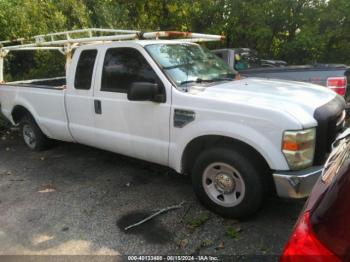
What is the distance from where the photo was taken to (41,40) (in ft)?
20.5

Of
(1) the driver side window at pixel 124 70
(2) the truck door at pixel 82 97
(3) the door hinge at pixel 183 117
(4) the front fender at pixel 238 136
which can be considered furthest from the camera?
(2) the truck door at pixel 82 97

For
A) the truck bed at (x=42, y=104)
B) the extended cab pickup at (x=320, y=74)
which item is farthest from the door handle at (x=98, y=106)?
the extended cab pickup at (x=320, y=74)

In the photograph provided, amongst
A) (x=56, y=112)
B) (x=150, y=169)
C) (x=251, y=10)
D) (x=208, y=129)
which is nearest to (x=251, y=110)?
(x=208, y=129)

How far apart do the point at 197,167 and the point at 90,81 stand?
6.59 feet

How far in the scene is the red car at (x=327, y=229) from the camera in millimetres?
1410

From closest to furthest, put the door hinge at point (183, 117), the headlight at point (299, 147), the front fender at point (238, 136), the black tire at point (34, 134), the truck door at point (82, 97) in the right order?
the headlight at point (299, 147)
the front fender at point (238, 136)
the door hinge at point (183, 117)
the truck door at point (82, 97)
the black tire at point (34, 134)

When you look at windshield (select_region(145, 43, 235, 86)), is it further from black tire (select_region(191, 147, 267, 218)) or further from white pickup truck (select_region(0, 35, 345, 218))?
black tire (select_region(191, 147, 267, 218))

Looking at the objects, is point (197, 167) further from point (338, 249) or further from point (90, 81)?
point (338, 249)

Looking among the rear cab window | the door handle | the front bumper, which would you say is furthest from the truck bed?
the front bumper

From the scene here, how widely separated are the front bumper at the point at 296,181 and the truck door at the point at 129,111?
137 cm

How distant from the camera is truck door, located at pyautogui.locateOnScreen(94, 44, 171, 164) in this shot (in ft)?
13.8

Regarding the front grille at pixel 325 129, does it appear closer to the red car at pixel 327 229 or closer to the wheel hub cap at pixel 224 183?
the wheel hub cap at pixel 224 183

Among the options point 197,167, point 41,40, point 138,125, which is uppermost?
point 41,40

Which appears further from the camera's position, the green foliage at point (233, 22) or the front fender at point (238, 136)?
the green foliage at point (233, 22)
